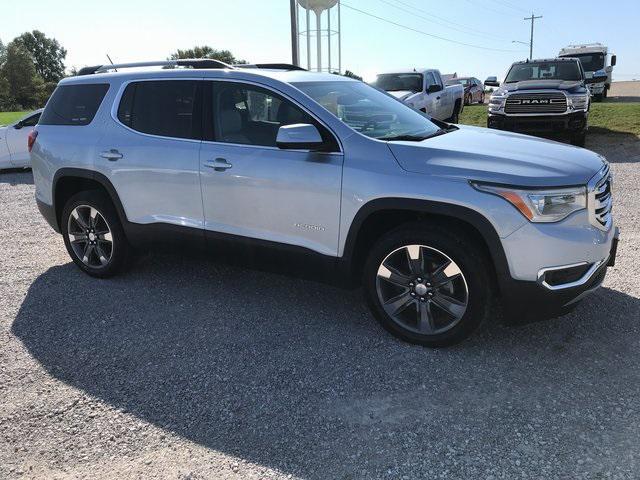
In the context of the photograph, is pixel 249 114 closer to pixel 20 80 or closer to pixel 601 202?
pixel 601 202

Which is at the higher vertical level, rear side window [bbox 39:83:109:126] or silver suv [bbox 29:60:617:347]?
rear side window [bbox 39:83:109:126]

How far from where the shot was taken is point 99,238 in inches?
198

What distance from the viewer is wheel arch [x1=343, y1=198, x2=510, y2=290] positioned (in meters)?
3.26

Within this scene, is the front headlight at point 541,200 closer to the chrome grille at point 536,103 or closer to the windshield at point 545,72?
the chrome grille at point 536,103

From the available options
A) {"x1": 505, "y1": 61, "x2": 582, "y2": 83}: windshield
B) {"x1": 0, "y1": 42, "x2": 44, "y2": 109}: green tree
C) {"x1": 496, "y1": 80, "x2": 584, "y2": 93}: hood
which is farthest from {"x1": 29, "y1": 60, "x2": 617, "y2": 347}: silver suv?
{"x1": 0, "y1": 42, "x2": 44, "y2": 109}: green tree

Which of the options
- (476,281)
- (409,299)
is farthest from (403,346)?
(476,281)

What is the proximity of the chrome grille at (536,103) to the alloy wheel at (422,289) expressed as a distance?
30.8 ft

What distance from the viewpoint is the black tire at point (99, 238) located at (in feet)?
16.0

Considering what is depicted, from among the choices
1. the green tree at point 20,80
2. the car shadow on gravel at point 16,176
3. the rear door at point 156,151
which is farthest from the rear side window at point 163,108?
the green tree at point 20,80

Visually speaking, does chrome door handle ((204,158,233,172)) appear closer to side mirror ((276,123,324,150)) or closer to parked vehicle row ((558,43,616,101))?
side mirror ((276,123,324,150))

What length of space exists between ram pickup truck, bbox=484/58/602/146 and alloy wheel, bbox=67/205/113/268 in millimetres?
9599

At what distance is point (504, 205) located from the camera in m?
3.18

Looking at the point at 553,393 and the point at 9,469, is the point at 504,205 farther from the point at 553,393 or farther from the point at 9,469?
the point at 9,469

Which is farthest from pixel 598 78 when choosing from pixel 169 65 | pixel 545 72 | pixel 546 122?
pixel 169 65
